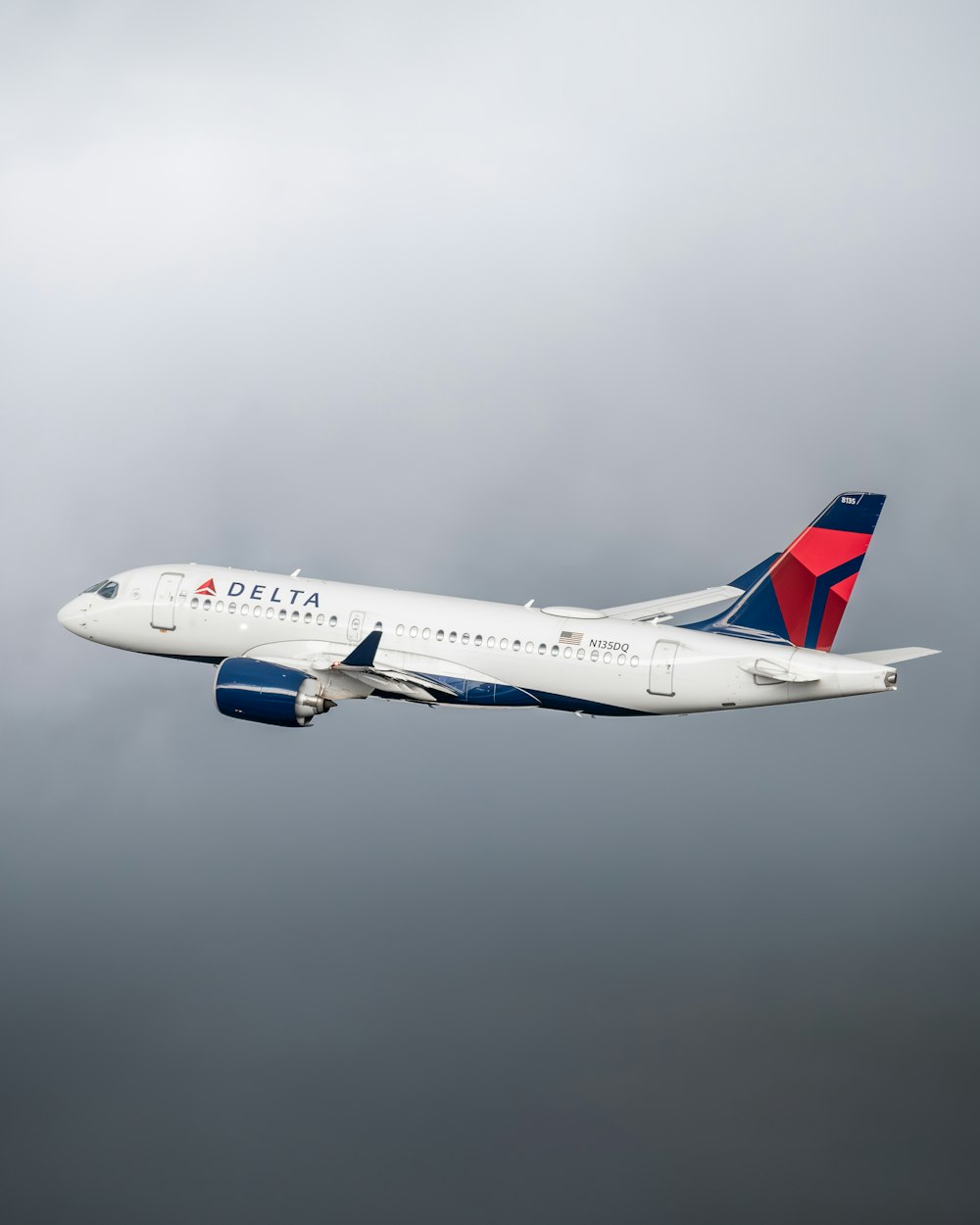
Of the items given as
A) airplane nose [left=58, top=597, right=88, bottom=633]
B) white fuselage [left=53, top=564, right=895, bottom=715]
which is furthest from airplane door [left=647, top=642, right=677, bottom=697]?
airplane nose [left=58, top=597, right=88, bottom=633]

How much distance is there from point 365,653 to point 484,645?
493 centimetres

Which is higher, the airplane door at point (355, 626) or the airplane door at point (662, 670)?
the airplane door at point (355, 626)

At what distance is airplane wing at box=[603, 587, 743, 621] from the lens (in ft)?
222

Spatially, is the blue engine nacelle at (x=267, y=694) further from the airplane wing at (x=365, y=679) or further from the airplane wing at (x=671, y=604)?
the airplane wing at (x=671, y=604)

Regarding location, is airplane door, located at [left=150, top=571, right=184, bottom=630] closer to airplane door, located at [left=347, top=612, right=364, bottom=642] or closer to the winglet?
airplane door, located at [left=347, top=612, right=364, bottom=642]

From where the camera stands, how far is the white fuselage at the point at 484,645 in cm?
6206

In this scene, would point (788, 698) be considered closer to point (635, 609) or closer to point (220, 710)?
point (635, 609)

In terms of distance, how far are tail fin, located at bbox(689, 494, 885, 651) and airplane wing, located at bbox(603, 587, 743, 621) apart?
4998 millimetres

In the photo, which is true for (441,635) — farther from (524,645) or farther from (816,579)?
(816,579)

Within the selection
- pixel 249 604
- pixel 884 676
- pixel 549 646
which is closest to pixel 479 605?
pixel 549 646

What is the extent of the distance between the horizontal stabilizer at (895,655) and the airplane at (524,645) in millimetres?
72

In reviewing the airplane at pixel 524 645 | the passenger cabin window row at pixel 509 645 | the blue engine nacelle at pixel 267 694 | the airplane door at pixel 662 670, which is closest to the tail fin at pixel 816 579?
the airplane at pixel 524 645

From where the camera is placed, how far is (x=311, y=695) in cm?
6322

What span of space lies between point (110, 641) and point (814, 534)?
28542 millimetres
